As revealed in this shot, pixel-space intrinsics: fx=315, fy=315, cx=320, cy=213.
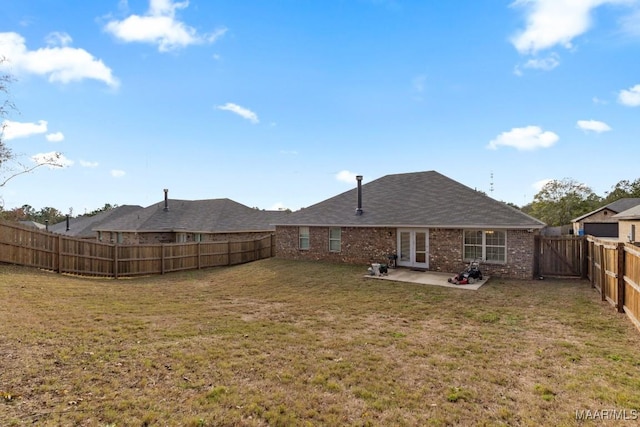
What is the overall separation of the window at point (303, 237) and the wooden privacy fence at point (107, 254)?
4210mm

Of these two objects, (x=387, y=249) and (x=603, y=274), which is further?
(x=387, y=249)

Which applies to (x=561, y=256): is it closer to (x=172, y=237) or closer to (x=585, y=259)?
(x=585, y=259)

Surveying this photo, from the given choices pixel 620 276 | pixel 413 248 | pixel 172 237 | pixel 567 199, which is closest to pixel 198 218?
pixel 172 237

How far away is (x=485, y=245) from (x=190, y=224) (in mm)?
21326

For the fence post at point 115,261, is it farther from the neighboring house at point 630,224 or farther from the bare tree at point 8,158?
the neighboring house at point 630,224

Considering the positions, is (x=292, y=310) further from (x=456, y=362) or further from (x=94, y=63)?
(x=94, y=63)

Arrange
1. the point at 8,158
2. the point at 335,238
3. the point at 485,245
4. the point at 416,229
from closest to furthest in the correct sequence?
the point at 8,158 → the point at 485,245 → the point at 416,229 → the point at 335,238

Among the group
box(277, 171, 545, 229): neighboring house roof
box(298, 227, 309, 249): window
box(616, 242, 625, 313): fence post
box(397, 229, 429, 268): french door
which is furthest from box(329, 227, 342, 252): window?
box(616, 242, 625, 313): fence post

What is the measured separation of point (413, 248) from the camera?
16.4 m

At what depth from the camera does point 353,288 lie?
40.4 feet

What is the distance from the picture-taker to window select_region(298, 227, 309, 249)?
2016 cm

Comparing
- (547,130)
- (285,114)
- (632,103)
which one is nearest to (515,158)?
(547,130)

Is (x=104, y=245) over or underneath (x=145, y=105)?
underneath

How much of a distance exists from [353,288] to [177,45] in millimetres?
12973
